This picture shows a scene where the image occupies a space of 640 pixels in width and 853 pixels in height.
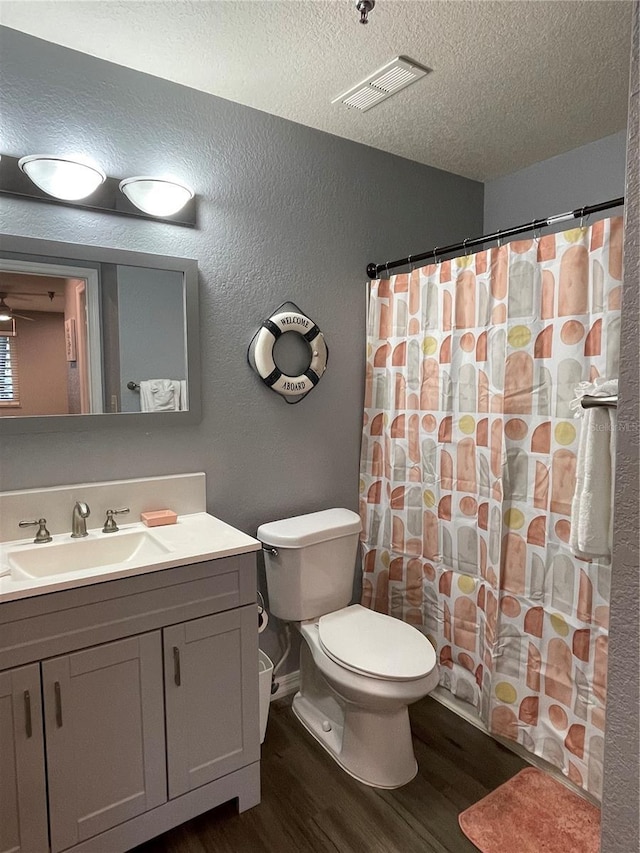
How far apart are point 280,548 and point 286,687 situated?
29.4 inches

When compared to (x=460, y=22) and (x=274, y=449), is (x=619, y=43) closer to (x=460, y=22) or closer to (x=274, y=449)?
(x=460, y=22)

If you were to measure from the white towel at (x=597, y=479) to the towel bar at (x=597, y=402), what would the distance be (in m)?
0.02

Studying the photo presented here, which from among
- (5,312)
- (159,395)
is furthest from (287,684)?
(5,312)

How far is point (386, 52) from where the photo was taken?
5.81ft

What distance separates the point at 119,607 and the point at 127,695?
0.26 metres

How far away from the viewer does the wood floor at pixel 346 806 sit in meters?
1.65

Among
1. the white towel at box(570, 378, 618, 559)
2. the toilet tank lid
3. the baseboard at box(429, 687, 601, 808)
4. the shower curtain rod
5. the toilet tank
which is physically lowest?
the baseboard at box(429, 687, 601, 808)

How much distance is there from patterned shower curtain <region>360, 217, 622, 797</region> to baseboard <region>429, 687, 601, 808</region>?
0.16 feet

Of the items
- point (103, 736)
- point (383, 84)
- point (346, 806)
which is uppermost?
point (383, 84)

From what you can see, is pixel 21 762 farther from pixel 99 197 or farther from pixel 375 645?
pixel 99 197

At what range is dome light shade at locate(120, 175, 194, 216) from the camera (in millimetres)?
1847

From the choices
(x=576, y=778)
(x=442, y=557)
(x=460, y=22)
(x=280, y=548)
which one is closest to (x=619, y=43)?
(x=460, y=22)

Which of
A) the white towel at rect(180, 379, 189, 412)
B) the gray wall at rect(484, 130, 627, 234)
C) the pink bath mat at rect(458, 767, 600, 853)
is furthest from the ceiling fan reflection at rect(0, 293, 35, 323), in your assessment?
the gray wall at rect(484, 130, 627, 234)

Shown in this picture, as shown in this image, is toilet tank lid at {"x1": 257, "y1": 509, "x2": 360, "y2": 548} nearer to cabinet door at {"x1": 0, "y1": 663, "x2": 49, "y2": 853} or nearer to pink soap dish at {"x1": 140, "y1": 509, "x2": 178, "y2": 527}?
pink soap dish at {"x1": 140, "y1": 509, "x2": 178, "y2": 527}
